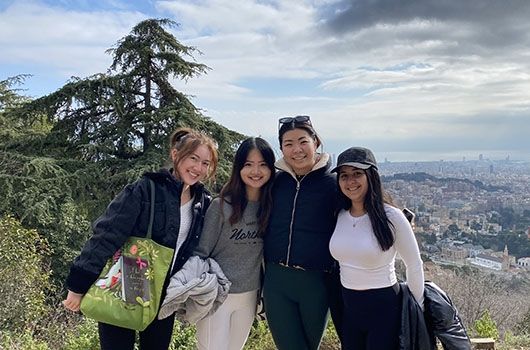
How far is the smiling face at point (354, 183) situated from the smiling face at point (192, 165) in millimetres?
691

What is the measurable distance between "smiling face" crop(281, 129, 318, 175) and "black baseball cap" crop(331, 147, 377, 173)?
0.17m

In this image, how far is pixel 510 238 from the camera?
26359mm

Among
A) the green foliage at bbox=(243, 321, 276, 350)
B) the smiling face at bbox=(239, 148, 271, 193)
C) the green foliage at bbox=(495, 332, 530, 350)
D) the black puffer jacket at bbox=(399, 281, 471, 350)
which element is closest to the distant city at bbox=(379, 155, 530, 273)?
the green foliage at bbox=(495, 332, 530, 350)

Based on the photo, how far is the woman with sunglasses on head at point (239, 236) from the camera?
2.38m

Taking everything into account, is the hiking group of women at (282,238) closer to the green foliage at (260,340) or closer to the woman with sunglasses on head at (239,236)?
the woman with sunglasses on head at (239,236)

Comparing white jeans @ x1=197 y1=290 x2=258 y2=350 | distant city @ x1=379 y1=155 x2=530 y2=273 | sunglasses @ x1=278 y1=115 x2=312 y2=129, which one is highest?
sunglasses @ x1=278 y1=115 x2=312 y2=129

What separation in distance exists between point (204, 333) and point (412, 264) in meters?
1.13

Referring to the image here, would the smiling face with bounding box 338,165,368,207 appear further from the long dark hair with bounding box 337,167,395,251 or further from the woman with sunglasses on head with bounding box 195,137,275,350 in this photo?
the woman with sunglasses on head with bounding box 195,137,275,350

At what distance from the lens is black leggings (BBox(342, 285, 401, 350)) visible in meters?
2.17

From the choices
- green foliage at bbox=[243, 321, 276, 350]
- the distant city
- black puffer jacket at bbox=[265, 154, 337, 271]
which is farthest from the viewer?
the distant city

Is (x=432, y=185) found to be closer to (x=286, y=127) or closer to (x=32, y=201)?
(x=32, y=201)

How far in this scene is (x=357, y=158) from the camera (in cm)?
219

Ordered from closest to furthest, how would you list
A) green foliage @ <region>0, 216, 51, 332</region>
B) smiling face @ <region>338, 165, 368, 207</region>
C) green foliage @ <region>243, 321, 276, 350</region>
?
smiling face @ <region>338, 165, 368, 207</region> < green foliage @ <region>243, 321, 276, 350</region> < green foliage @ <region>0, 216, 51, 332</region>

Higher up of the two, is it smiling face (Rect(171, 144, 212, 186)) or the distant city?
smiling face (Rect(171, 144, 212, 186))
